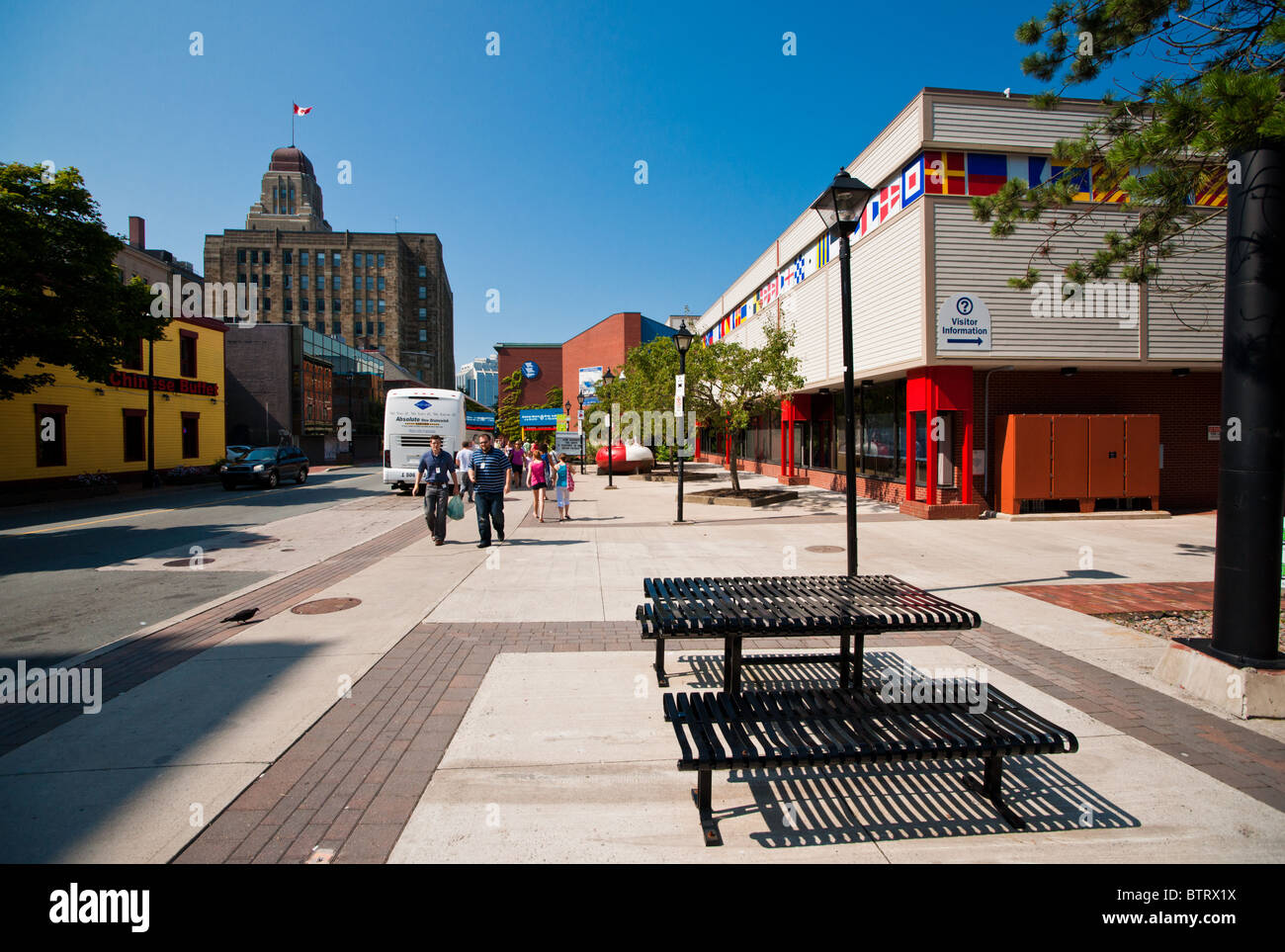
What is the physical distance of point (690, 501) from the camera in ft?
67.6

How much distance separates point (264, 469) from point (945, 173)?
2516 cm

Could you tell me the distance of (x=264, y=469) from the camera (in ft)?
85.5

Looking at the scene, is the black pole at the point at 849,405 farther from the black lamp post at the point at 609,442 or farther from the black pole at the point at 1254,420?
the black lamp post at the point at 609,442

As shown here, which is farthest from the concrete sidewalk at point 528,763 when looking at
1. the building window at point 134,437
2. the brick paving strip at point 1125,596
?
the building window at point 134,437

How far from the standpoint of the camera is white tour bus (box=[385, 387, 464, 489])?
21.8m

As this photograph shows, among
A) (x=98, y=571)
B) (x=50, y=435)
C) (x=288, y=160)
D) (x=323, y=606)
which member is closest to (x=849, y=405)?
(x=323, y=606)

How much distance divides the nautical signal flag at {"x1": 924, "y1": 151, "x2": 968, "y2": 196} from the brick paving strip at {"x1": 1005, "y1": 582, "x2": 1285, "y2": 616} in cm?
1058

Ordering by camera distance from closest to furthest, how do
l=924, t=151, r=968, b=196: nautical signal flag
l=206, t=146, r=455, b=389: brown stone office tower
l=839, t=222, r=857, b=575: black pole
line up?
l=839, t=222, r=857, b=575: black pole → l=924, t=151, r=968, b=196: nautical signal flag → l=206, t=146, r=455, b=389: brown stone office tower

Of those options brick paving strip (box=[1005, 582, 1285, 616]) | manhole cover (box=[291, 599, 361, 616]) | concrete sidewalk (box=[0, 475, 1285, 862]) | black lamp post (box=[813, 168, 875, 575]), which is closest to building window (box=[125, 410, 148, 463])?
manhole cover (box=[291, 599, 361, 616])

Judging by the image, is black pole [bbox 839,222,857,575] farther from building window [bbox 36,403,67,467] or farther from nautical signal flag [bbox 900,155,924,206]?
building window [bbox 36,403,67,467]

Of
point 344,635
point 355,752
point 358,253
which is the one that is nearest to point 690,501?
point 344,635

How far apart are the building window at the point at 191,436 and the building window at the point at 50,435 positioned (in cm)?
715

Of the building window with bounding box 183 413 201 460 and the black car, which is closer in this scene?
the black car
